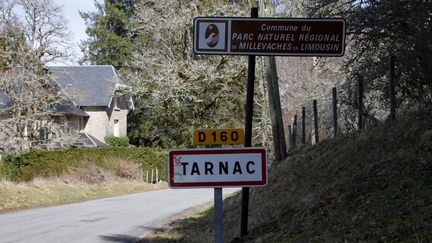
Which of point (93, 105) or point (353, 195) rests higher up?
point (93, 105)

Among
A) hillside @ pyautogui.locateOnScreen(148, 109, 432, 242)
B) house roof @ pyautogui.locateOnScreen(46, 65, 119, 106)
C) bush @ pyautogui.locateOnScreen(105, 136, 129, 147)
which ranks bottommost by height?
bush @ pyautogui.locateOnScreen(105, 136, 129, 147)

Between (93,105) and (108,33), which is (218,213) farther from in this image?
(108,33)

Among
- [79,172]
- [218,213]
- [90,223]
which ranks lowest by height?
[79,172]

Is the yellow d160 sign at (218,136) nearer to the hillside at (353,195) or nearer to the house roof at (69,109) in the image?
the hillside at (353,195)

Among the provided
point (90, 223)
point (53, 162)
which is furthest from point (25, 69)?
point (90, 223)

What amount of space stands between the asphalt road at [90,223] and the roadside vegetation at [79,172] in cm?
626

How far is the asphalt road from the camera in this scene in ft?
42.5

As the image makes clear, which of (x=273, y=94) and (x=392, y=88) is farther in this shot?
(x=273, y=94)

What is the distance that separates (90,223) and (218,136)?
11071 millimetres

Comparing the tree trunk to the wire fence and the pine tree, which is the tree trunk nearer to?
the wire fence

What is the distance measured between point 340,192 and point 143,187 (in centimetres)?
2827

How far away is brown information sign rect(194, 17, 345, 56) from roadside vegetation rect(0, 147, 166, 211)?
21.0 meters

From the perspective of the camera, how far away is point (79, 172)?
3322 centimetres

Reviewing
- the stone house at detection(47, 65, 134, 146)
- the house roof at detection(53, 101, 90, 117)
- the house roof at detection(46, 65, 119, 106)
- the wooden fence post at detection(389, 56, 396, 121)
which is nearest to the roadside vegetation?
the house roof at detection(53, 101, 90, 117)
